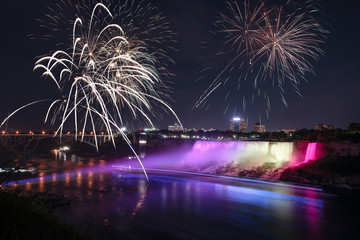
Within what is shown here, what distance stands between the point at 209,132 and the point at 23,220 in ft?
375

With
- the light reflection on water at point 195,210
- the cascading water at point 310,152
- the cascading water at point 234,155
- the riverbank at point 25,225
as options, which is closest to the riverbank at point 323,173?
the cascading water at point 310,152

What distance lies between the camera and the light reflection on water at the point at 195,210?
17.4 metres

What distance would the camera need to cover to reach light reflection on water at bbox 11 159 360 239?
17.4 meters

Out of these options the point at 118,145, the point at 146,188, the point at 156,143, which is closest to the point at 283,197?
→ the point at 146,188

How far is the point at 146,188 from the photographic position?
32.2 metres

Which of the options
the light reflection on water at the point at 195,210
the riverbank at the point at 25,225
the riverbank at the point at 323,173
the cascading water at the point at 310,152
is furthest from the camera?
→ the cascading water at the point at 310,152

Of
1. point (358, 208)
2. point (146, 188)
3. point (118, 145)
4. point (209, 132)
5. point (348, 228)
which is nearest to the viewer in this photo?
point (348, 228)

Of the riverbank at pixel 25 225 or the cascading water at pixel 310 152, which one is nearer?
the riverbank at pixel 25 225

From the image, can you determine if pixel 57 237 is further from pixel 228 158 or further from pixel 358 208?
pixel 228 158

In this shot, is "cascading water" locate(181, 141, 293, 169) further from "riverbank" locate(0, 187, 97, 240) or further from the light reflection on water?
"riverbank" locate(0, 187, 97, 240)

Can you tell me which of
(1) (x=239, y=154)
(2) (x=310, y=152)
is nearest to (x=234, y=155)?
(1) (x=239, y=154)

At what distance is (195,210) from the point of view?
891 inches

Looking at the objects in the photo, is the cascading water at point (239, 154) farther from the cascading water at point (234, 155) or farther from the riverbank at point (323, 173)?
the riverbank at point (323, 173)

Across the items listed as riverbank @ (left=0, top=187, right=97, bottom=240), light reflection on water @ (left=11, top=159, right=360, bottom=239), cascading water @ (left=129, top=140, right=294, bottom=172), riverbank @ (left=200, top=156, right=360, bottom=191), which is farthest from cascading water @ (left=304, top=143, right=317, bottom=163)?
riverbank @ (left=0, top=187, right=97, bottom=240)
